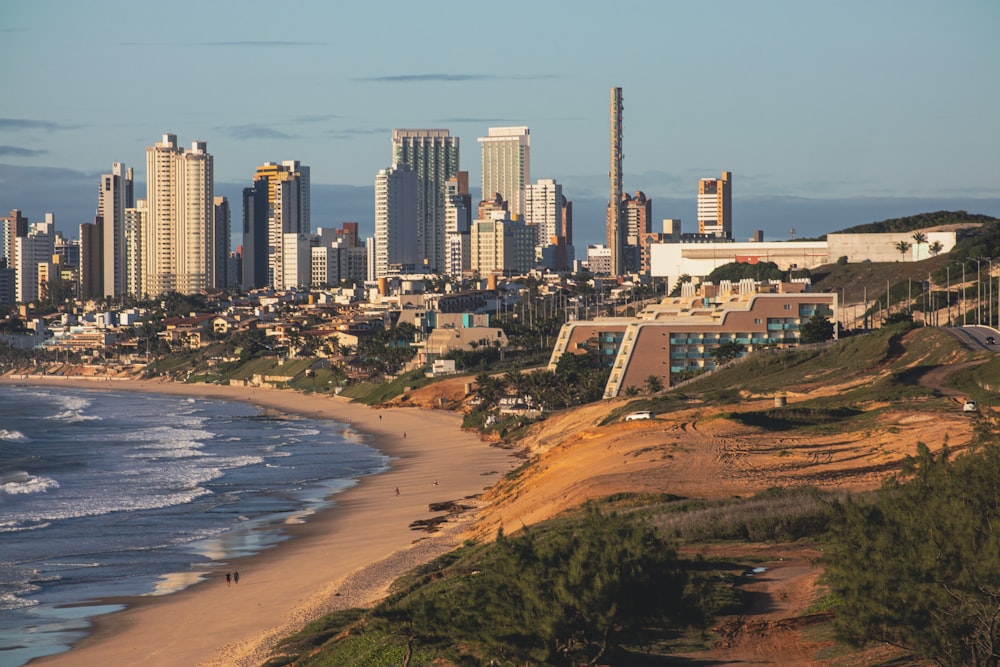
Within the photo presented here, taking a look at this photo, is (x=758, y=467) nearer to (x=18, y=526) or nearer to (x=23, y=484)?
(x=18, y=526)

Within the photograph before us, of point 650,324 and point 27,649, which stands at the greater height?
point 650,324

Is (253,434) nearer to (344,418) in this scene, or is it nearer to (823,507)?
(344,418)

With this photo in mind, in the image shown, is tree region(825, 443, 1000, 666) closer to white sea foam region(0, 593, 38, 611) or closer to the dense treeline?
white sea foam region(0, 593, 38, 611)

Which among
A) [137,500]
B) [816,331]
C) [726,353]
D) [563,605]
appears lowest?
[137,500]

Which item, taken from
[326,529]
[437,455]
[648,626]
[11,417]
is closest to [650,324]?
[437,455]

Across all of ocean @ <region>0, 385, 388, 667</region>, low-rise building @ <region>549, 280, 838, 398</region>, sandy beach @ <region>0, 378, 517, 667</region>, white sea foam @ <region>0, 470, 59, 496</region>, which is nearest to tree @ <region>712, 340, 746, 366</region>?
low-rise building @ <region>549, 280, 838, 398</region>

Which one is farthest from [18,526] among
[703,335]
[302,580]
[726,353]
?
[703,335]

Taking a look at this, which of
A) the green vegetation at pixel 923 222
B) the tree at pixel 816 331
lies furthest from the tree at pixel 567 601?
the green vegetation at pixel 923 222
